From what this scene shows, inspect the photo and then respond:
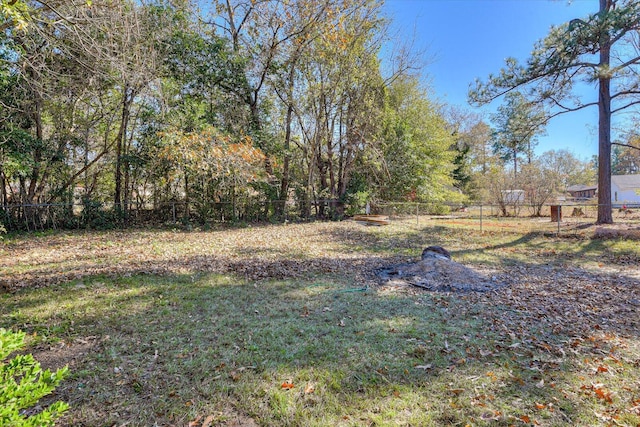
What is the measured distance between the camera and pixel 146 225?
10.8 metres

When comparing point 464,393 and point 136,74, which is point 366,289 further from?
point 136,74

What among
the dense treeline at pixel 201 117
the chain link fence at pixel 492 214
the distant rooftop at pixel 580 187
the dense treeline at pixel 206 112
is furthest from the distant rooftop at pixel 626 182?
the dense treeline at pixel 206 112

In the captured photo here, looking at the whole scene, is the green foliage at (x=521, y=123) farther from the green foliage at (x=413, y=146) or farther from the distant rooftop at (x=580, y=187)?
the distant rooftop at (x=580, y=187)

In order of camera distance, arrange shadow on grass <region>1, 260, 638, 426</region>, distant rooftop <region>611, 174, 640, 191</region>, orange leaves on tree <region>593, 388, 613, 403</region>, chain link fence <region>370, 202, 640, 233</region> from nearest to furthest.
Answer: shadow on grass <region>1, 260, 638, 426</region>, orange leaves on tree <region>593, 388, 613, 403</region>, chain link fence <region>370, 202, 640, 233</region>, distant rooftop <region>611, 174, 640, 191</region>

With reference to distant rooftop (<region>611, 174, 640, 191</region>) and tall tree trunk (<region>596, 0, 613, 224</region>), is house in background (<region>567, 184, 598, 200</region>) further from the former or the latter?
tall tree trunk (<region>596, 0, 613, 224</region>)

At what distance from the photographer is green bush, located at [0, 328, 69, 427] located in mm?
1062

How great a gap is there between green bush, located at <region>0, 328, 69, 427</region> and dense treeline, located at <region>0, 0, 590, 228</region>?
233 inches

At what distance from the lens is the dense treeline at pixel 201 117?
8031mm

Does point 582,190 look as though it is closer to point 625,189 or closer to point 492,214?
point 625,189

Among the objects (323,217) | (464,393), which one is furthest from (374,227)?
(464,393)

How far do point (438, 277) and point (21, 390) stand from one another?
5.22m

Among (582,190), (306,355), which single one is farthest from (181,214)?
(582,190)

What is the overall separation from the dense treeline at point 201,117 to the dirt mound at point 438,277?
625 cm

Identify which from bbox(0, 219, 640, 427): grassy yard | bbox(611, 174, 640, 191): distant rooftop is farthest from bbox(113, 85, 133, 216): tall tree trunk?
bbox(611, 174, 640, 191): distant rooftop
